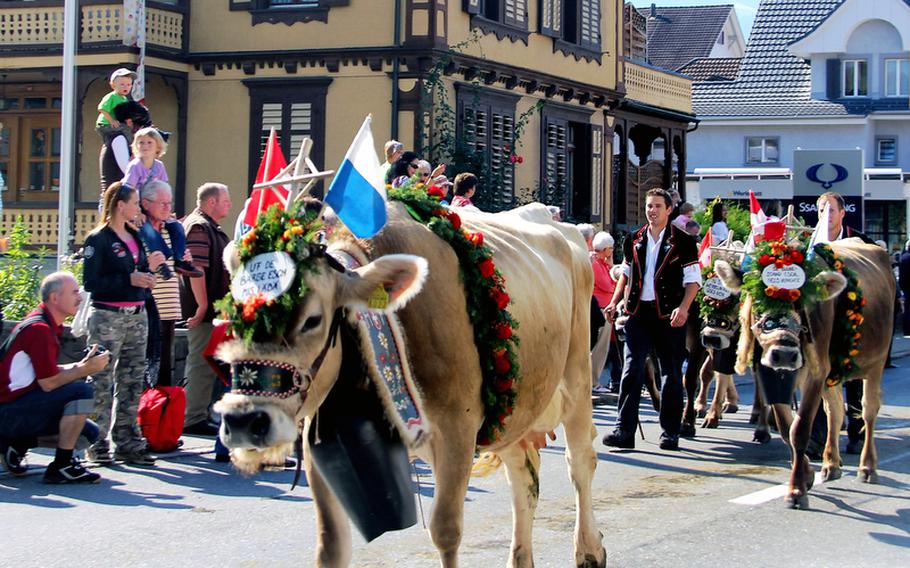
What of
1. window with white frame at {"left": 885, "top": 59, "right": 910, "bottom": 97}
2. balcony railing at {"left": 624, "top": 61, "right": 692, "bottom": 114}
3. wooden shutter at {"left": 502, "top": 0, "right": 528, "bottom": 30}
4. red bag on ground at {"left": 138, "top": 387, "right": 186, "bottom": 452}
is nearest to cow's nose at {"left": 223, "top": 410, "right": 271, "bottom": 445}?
red bag on ground at {"left": 138, "top": 387, "right": 186, "bottom": 452}

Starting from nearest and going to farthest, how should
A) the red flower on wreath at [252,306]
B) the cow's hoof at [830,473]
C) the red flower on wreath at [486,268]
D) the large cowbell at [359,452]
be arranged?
the red flower on wreath at [252,306] → the large cowbell at [359,452] → the red flower on wreath at [486,268] → the cow's hoof at [830,473]

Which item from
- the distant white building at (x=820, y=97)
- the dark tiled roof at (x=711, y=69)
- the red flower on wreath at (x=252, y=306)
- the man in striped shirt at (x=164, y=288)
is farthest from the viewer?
the dark tiled roof at (x=711, y=69)

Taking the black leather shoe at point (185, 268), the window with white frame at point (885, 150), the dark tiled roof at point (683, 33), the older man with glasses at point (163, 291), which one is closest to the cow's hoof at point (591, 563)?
the older man with glasses at point (163, 291)

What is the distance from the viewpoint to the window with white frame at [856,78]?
5450 centimetres

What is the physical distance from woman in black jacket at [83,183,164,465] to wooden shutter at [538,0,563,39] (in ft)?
63.2

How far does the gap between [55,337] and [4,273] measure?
199 inches

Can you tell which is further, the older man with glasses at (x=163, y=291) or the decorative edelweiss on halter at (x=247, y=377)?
the older man with glasses at (x=163, y=291)

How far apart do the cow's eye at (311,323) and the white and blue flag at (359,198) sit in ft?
1.54

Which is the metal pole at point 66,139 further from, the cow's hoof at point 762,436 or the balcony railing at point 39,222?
the cow's hoof at point 762,436

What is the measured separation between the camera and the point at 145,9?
2506 centimetres

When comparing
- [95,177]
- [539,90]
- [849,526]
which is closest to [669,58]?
[539,90]

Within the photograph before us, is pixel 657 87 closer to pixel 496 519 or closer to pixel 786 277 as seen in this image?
pixel 786 277

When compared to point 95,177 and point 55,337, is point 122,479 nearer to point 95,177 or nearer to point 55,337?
point 55,337

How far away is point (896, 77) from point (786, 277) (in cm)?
4872
